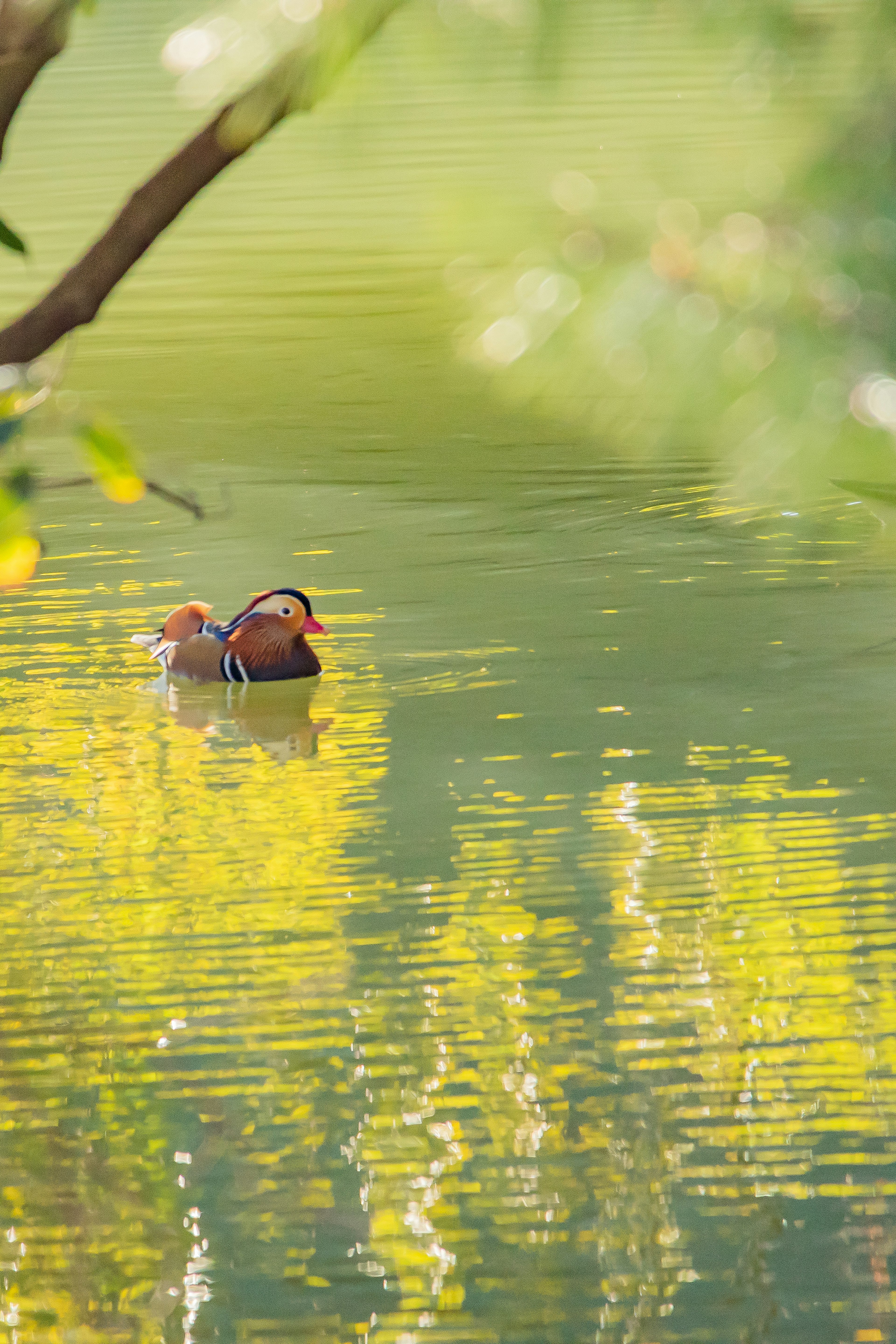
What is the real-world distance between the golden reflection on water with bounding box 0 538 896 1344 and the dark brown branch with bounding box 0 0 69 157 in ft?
5.35

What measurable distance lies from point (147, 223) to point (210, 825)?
9.20 ft

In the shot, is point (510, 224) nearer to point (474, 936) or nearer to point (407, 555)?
point (474, 936)

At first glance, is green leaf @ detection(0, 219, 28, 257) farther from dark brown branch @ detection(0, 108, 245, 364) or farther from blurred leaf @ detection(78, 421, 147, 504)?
blurred leaf @ detection(78, 421, 147, 504)

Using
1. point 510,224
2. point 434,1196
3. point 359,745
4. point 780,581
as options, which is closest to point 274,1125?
point 434,1196

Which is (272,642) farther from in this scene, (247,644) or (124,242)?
(124,242)

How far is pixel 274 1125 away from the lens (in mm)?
3074

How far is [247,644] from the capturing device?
538cm

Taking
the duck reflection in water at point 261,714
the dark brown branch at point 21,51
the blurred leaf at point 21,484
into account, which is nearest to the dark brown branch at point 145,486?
the blurred leaf at point 21,484

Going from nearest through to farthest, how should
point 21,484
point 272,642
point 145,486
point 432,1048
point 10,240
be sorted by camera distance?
point 21,484
point 145,486
point 10,240
point 432,1048
point 272,642

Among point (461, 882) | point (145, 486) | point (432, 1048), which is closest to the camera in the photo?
point (145, 486)

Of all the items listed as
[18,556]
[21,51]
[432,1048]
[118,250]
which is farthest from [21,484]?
[432,1048]

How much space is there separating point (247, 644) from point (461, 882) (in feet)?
4.93

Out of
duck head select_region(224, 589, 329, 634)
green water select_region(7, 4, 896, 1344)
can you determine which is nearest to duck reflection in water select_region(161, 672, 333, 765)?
green water select_region(7, 4, 896, 1344)

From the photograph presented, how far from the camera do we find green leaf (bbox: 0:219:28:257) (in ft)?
5.26
